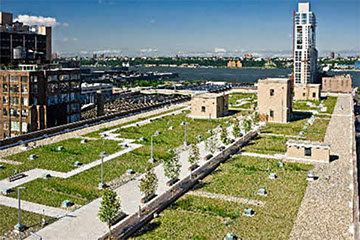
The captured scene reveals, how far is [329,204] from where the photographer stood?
24.9 m

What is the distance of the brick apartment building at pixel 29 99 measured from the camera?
160ft

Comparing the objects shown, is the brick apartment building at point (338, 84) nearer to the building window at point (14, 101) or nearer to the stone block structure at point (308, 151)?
the stone block structure at point (308, 151)

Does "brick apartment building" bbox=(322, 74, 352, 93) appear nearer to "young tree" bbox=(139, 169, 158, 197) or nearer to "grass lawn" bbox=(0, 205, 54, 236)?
"young tree" bbox=(139, 169, 158, 197)

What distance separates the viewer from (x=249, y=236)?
20.6 m

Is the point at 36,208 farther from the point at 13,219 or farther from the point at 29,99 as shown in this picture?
the point at 29,99

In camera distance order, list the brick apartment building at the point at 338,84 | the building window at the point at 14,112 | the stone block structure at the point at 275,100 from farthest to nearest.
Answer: the brick apartment building at the point at 338,84 → the stone block structure at the point at 275,100 → the building window at the point at 14,112

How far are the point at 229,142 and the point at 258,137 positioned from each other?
6305mm

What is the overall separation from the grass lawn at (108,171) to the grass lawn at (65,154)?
103 centimetres

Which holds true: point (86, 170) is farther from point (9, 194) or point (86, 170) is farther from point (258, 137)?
point (258, 137)

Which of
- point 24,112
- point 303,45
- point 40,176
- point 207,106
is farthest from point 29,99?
point 303,45

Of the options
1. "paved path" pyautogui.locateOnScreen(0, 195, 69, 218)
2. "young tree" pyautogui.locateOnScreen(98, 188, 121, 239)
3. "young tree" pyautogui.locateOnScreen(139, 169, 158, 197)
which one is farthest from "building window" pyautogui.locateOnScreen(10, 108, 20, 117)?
"young tree" pyautogui.locateOnScreen(98, 188, 121, 239)

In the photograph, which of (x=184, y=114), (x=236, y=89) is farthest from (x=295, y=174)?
(x=236, y=89)

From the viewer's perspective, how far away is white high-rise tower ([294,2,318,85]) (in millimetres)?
120938

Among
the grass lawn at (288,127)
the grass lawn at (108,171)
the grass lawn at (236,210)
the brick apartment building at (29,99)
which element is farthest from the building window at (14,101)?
the grass lawn at (288,127)
